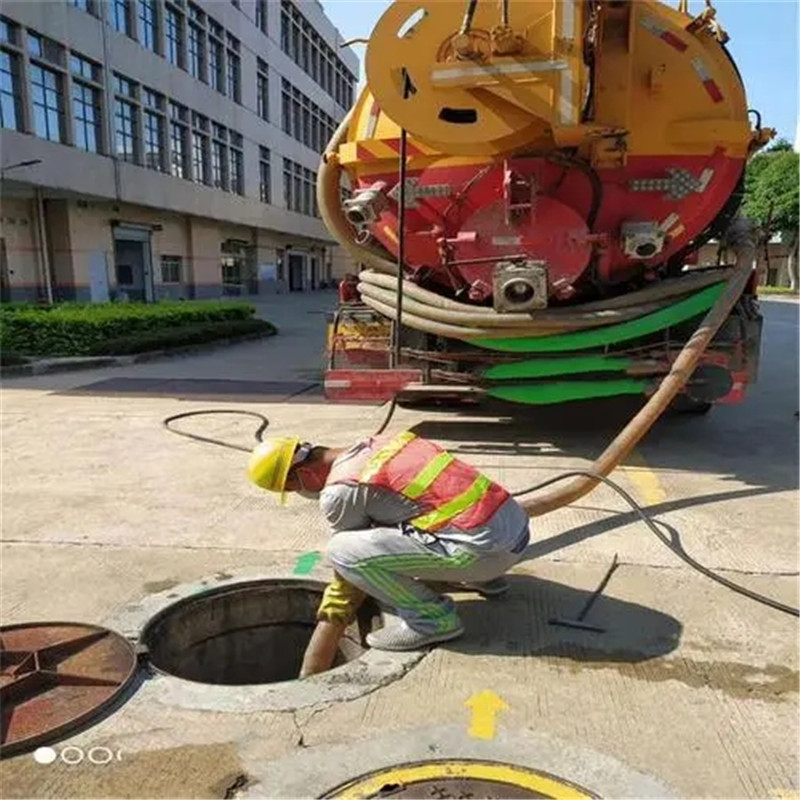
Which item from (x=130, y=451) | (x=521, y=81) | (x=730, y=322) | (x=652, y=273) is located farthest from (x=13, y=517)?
(x=730, y=322)

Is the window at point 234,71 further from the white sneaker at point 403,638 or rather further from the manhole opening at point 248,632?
the white sneaker at point 403,638

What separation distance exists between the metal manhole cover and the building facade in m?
18.6

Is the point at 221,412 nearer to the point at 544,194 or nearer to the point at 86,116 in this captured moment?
the point at 544,194

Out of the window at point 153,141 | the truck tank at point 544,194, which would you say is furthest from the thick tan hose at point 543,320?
the window at point 153,141

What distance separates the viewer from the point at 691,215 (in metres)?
5.51

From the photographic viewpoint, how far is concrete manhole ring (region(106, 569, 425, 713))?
2920 millimetres

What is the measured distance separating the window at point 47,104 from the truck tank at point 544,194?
17554 mm

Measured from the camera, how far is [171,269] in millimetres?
29688

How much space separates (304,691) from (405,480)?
2.71ft

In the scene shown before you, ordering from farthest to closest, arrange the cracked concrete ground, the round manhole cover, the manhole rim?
the manhole rim → the cracked concrete ground → the round manhole cover

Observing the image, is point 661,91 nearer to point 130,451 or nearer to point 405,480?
point 405,480

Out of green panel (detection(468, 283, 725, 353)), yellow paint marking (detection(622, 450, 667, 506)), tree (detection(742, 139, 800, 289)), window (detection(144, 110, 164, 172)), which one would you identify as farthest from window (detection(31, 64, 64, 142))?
tree (detection(742, 139, 800, 289))

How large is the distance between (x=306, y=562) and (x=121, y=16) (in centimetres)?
2527

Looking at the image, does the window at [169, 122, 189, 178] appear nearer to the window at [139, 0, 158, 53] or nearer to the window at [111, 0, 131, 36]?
the window at [139, 0, 158, 53]
